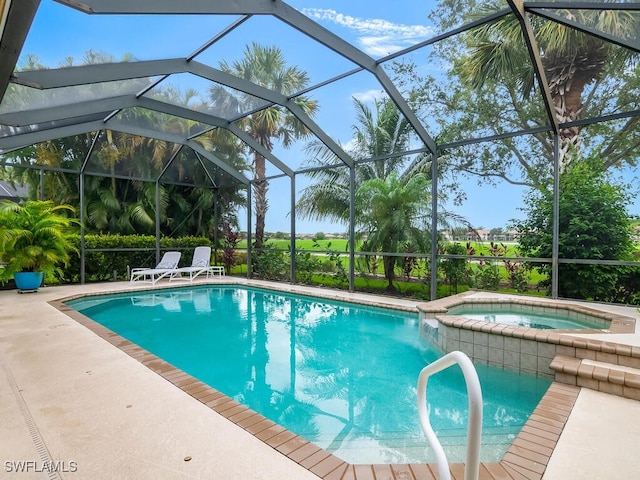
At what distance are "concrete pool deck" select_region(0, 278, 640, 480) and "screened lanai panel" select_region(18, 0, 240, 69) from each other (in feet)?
12.3

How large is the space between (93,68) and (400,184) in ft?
22.3

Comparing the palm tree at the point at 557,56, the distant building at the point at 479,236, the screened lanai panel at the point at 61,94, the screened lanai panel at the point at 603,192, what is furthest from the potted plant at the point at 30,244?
the screened lanai panel at the point at 603,192

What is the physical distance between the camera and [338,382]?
4137 millimetres

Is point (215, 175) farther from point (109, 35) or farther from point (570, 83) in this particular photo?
point (570, 83)

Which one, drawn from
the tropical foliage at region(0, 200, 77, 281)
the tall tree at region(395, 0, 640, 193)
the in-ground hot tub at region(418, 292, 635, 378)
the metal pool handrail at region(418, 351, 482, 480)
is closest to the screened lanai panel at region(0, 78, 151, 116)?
the tropical foliage at region(0, 200, 77, 281)

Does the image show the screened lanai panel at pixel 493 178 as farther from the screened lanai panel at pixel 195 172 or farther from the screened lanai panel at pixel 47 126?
the screened lanai panel at pixel 47 126

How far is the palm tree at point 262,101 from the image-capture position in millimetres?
6797

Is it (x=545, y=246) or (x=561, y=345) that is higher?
(x=545, y=246)

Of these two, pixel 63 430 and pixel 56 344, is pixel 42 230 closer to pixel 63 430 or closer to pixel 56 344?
pixel 56 344

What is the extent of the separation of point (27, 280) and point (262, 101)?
6957 mm

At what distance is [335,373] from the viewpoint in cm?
440

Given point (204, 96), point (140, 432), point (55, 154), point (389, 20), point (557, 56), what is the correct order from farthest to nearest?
point (55, 154) → point (204, 96) → point (557, 56) → point (389, 20) → point (140, 432)

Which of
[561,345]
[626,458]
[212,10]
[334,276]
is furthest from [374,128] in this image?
[626,458]

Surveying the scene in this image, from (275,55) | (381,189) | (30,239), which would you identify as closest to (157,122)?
(30,239)
